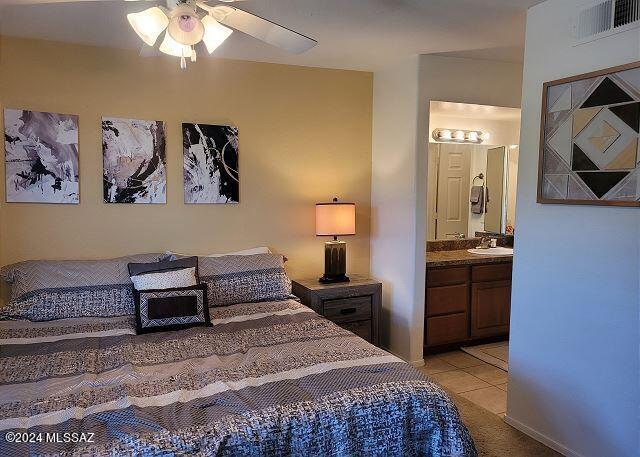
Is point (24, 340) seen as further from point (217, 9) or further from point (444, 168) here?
point (444, 168)

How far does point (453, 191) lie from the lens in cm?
455

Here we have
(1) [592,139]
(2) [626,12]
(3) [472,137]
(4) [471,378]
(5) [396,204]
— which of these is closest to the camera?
(2) [626,12]

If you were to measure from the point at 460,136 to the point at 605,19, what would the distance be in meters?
2.31

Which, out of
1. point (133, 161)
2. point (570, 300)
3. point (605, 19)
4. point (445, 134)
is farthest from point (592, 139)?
point (133, 161)

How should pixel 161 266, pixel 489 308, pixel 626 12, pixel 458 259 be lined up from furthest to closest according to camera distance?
pixel 489 308 < pixel 458 259 < pixel 161 266 < pixel 626 12

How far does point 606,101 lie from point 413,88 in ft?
5.23

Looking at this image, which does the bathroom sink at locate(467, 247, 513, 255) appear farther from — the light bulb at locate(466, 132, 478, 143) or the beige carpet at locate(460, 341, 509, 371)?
the light bulb at locate(466, 132, 478, 143)

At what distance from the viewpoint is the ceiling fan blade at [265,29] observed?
1.97 meters

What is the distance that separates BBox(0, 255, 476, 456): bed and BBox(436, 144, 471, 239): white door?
2.30 meters

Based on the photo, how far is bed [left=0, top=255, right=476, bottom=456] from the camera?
1594mm

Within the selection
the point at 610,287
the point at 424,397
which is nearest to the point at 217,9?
the point at 424,397

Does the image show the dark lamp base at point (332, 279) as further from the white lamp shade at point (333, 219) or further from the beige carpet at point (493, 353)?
the beige carpet at point (493, 353)

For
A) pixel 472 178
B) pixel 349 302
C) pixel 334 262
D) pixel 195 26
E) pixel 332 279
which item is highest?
pixel 195 26

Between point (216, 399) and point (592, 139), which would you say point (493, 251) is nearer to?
point (592, 139)
